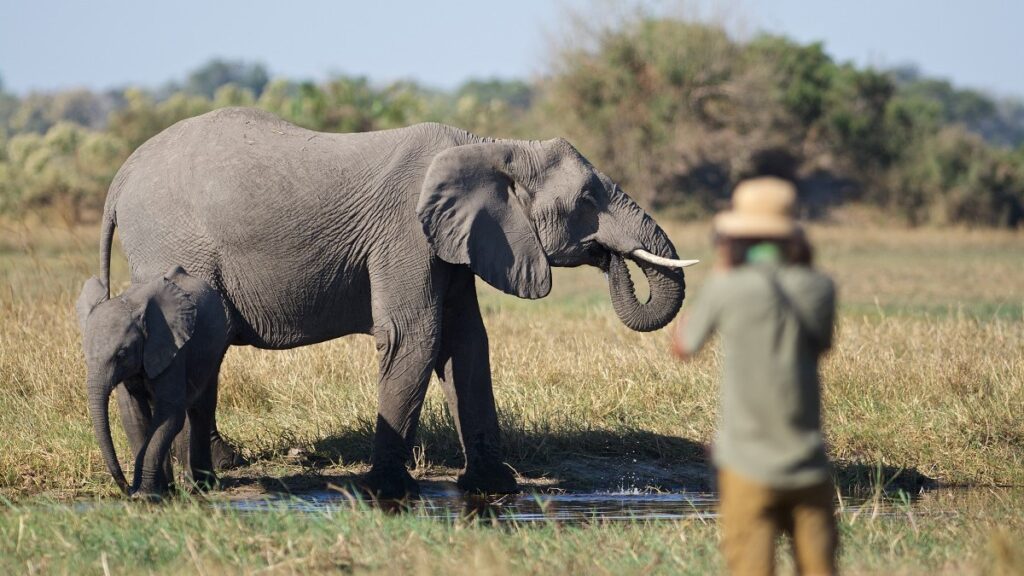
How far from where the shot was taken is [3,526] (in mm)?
6109

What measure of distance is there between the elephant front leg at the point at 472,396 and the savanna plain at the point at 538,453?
336 millimetres

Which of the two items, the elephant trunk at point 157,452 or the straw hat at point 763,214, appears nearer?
the straw hat at point 763,214

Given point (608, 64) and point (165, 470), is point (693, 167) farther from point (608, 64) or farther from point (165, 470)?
point (165, 470)

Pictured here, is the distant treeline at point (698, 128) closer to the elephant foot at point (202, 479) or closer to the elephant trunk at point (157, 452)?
the elephant foot at point (202, 479)

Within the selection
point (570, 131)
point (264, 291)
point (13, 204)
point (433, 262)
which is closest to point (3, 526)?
point (264, 291)

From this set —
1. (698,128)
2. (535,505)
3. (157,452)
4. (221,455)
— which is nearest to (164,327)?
(157,452)

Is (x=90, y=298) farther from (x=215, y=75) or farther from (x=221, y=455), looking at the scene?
(x=215, y=75)

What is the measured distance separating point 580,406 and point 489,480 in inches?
59.0

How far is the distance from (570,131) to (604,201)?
27071mm

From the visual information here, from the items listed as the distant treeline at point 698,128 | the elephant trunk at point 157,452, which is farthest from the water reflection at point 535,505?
the distant treeline at point 698,128

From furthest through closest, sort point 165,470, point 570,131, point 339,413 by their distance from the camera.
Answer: point 570,131 → point 339,413 → point 165,470

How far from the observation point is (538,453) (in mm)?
8711

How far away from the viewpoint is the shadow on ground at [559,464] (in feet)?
27.2

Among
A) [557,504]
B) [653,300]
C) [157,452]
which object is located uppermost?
[653,300]
